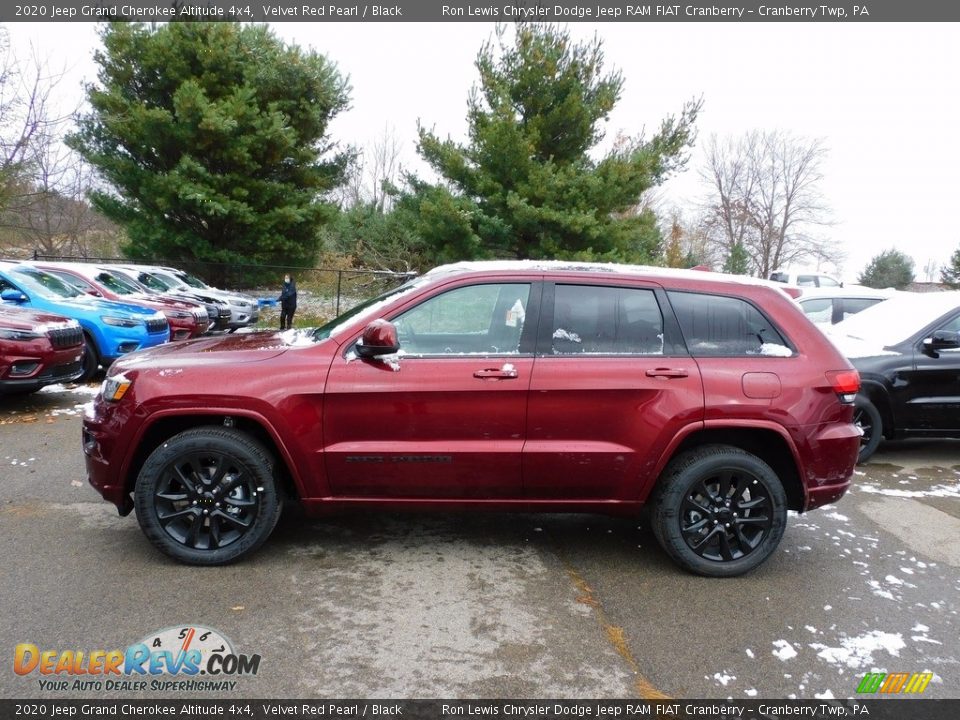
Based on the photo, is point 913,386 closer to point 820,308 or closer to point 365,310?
point 820,308

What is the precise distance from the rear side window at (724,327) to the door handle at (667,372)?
0.15 meters

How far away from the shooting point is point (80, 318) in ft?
30.1

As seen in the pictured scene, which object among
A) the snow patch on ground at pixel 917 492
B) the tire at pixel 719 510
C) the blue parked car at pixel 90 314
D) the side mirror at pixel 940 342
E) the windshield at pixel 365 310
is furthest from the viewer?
the blue parked car at pixel 90 314

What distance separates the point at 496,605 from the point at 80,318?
8.37 meters

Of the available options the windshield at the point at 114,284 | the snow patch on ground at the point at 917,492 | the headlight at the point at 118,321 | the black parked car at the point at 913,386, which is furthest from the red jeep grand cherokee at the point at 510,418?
the windshield at the point at 114,284

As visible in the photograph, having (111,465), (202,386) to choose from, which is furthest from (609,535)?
(111,465)

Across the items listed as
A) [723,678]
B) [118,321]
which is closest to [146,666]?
[723,678]

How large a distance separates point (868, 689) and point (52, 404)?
28.6 feet

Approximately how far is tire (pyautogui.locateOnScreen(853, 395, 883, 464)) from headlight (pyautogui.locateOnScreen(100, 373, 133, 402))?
20.0 ft

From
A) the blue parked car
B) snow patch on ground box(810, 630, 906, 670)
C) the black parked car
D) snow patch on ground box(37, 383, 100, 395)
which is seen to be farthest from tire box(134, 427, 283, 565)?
the blue parked car

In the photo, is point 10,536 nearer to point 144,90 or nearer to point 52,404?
point 52,404

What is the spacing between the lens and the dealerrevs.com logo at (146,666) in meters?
2.67

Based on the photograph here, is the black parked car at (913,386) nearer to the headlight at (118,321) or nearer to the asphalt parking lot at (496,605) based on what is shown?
the asphalt parking lot at (496,605)

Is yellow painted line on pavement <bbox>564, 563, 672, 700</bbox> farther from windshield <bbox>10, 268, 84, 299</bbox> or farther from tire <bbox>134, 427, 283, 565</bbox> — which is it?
windshield <bbox>10, 268, 84, 299</bbox>
